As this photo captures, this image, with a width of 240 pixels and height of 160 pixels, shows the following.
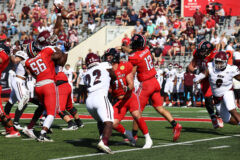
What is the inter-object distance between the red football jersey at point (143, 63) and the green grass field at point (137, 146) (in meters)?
1.20

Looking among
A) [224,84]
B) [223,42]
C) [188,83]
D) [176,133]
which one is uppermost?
[224,84]

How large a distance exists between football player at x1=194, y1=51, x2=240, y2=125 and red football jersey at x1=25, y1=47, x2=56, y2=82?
3304 millimetres

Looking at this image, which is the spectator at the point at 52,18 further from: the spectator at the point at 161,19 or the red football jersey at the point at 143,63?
the red football jersey at the point at 143,63

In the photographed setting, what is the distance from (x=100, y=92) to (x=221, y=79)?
3.30 meters

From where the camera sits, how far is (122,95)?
877cm

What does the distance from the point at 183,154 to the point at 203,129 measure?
388cm

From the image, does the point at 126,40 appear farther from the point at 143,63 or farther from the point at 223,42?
the point at 143,63

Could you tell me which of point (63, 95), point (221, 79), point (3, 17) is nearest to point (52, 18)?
point (3, 17)

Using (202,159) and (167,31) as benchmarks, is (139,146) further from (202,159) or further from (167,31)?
(167,31)

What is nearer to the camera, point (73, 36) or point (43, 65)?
point (43, 65)

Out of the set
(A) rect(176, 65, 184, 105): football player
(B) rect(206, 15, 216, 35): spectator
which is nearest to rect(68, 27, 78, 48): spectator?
(B) rect(206, 15, 216, 35): spectator

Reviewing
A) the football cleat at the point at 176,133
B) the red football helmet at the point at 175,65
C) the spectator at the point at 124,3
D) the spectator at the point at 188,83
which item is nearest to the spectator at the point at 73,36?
the spectator at the point at 124,3

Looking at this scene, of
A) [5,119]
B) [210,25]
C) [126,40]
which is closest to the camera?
[5,119]

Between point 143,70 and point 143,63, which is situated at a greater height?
point 143,63
